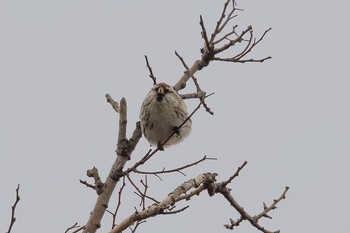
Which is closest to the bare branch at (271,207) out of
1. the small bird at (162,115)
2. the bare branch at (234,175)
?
the bare branch at (234,175)

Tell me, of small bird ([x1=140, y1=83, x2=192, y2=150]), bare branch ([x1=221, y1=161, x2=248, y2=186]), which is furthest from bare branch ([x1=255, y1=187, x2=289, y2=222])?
small bird ([x1=140, y1=83, x2=192, y2=150])

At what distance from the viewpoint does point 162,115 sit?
612 centimetres

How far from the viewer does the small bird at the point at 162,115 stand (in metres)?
6.07

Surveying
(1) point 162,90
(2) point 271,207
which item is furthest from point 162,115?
(2) point 271,207

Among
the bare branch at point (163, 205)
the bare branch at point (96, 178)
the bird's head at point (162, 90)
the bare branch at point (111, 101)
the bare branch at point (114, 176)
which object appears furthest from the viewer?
the bird's head at point (162, 90)

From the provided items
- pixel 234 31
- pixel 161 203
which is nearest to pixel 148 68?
pixel 234 31

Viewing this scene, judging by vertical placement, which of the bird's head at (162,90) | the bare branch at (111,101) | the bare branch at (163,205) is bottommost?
the bare branch at (163,205)

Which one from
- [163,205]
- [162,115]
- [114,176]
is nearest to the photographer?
[163,205]

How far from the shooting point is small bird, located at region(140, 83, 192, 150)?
607 centimetres

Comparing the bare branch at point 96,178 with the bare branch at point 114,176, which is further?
the bare branch at point 96,178

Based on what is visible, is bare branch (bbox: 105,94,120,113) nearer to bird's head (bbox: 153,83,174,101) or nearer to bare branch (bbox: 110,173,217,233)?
A: bird's head (bbox: 153,83,174,101)

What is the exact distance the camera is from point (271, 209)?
4.81 metres

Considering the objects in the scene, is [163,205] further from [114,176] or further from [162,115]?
[162,115]

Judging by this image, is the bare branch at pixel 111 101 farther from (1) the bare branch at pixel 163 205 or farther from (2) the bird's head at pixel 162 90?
(1) the bare branch at pixel 163 205
